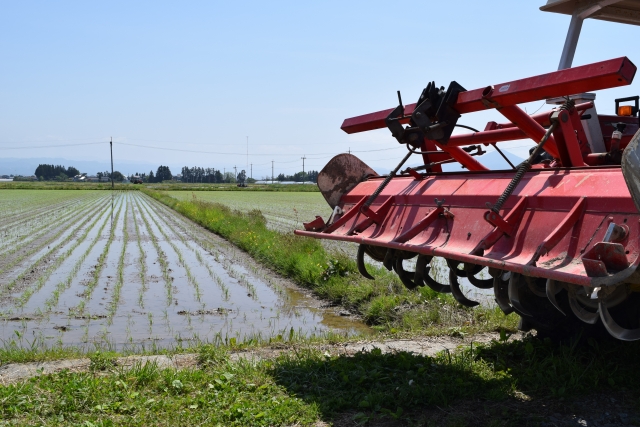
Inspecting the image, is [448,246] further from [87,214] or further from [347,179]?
[87,214]

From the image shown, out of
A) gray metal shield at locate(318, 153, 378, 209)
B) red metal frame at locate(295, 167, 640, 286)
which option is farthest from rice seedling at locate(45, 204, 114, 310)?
red metal frame at locate(295, 167, 640, 286)

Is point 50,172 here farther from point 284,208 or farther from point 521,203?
point 521,203

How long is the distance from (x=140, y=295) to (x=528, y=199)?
720cm

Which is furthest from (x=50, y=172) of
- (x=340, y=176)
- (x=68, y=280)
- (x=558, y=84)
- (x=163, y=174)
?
(x=558, y=84)

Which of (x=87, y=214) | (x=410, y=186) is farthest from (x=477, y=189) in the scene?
(x=87, y=214)

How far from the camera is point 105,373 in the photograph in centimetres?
492

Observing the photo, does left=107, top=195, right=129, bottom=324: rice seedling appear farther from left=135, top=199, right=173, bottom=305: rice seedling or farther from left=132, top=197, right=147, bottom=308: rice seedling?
left=135, top=199, right=173, bottom=305: rice seedling

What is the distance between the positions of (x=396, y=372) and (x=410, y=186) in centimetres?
150

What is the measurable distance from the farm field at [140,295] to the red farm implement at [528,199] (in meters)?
2.06

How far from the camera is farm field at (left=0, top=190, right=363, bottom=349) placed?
Answer: 7.55m

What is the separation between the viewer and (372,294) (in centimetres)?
913

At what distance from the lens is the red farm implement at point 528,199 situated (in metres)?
3.52

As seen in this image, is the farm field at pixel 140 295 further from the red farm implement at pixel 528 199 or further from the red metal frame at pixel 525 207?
the red metal frame at pixel 525 207

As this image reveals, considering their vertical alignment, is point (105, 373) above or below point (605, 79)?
below
